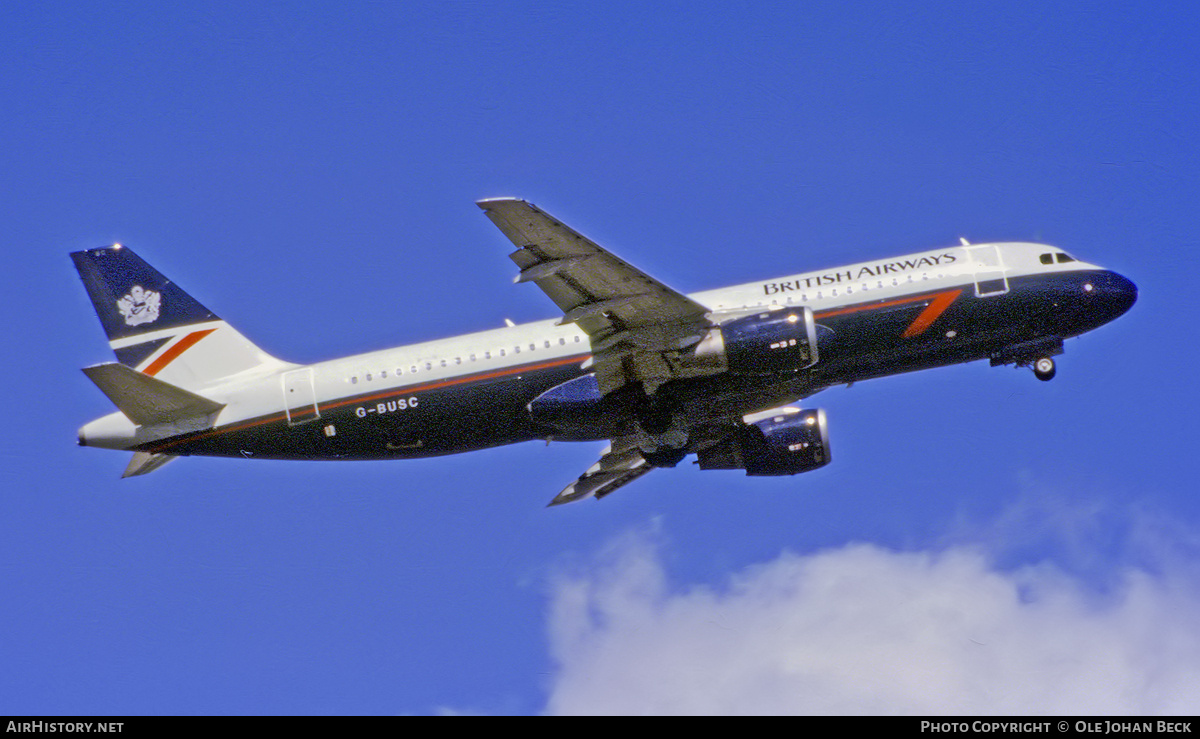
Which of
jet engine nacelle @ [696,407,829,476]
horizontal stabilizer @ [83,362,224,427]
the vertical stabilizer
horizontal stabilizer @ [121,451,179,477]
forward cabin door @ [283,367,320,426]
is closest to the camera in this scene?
horizontal stabilizer @ [83,362,224,427]

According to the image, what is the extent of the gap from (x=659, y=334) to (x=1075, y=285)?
561 inches

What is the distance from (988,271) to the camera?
45469 millimetres

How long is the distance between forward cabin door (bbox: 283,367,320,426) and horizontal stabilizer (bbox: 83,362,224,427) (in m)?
2.30

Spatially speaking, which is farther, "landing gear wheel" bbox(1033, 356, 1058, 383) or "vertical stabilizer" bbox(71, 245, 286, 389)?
"vertical stabilizer" bbox(71, 245, 286, 389)

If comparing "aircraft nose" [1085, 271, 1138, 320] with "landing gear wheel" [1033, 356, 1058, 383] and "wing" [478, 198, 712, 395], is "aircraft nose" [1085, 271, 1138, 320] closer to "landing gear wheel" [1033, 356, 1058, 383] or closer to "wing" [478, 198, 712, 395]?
"landing gear wheel" [1033, 356, 1058, 383]

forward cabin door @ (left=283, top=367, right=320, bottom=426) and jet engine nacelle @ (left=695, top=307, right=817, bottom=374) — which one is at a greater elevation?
forward cabin door @ (left=283, top=367, right=320, bottom=426)

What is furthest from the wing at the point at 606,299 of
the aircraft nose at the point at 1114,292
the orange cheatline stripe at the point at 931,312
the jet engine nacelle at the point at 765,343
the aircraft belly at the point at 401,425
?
the aircraft nose at the point at 1114,292

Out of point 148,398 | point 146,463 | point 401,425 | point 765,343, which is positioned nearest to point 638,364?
point 765,343

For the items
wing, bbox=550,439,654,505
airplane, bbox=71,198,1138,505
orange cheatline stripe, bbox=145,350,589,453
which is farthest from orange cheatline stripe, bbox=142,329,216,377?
wing, bbox=550,439,654,505

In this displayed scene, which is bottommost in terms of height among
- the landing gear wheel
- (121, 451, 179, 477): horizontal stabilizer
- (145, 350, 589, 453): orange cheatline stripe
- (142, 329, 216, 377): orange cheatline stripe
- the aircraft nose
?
the landing gear wheel

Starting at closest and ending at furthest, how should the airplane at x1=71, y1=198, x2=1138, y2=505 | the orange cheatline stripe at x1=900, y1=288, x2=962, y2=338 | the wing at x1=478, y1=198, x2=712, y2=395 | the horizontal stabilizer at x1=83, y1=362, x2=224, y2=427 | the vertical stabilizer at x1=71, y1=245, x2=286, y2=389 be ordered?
the wing at x1=478, y1=198, x2=712, y2=395, the horizontal stabilizer at x1=83, y1=362, x2=224, y2=427, the airplane at x1=71, y1=198, x2=1138, y2=505, the orange cheatline stripe at x1=900, y1=288, x2=962, y2=338, the vertical stabilizer at x1=71, y1=245, x2=286, y2=389

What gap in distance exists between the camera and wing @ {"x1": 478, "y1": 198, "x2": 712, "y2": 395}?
3975cm

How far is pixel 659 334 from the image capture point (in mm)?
43875
